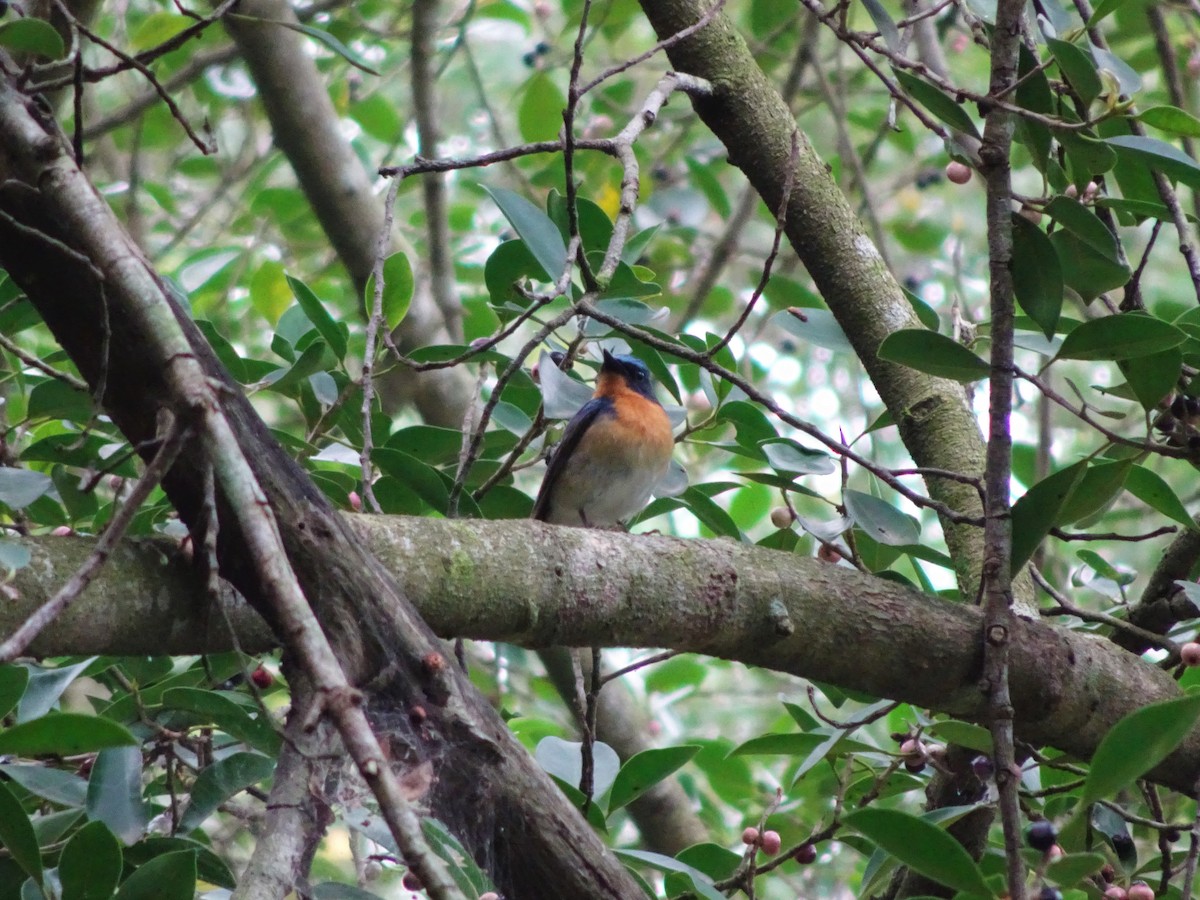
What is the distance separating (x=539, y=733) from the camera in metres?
4.14

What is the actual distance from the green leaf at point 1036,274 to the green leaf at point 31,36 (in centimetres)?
166

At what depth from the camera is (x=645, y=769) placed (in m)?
2.48

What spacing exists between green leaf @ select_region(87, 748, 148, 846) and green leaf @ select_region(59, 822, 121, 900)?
244 millimetres

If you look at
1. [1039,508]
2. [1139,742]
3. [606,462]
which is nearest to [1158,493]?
[1039,508]

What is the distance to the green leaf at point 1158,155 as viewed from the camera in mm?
2211

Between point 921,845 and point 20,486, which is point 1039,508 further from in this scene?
point 20,486

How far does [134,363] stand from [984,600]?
1.55 m

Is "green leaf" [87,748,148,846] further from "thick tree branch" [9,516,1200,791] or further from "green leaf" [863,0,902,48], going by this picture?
"green leaf" [863,0,902,48]

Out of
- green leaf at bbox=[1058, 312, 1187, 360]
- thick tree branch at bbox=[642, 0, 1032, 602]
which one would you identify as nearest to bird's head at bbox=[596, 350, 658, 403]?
thick tree branch at bbox=[642, 0, 1032, 602]

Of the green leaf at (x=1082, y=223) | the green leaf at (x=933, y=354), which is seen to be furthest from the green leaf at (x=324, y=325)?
the green leaf at (x=1082, y=223)

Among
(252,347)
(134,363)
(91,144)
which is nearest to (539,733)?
(134,363)

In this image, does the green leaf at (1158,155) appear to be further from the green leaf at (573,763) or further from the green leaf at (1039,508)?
the green leaf at (573,763)

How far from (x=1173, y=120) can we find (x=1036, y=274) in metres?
0.36

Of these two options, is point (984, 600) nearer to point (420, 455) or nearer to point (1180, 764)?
point (1180, 764)
